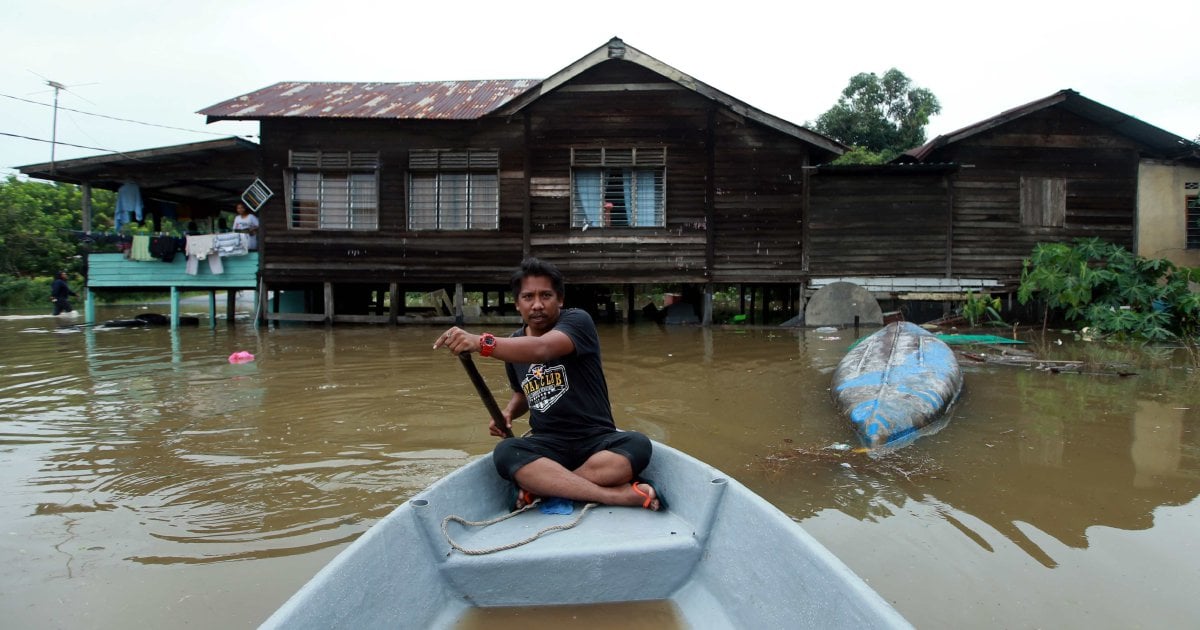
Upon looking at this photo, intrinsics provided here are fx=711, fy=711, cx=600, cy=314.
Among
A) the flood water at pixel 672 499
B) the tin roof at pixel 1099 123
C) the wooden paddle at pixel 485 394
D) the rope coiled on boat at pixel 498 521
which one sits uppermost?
the tin roof at pixel 1099 123

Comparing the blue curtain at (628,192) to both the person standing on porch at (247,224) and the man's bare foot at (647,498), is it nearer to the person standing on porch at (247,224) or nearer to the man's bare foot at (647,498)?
the person standing on porch at (247,224)

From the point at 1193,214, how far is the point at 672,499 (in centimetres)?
1478

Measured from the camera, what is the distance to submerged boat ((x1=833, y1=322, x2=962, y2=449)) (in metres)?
4.96

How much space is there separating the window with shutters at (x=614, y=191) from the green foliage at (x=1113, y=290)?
21.0 ft

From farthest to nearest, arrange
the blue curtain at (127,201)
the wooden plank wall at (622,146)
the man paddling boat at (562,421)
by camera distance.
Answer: the blue curtain at (127,201) < the wooden plank wall at (622,146) < the man paddling boat at (562,421)

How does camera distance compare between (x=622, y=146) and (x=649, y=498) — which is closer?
(x=649, y=498)

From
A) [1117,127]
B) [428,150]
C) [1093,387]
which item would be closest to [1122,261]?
[1117,127]

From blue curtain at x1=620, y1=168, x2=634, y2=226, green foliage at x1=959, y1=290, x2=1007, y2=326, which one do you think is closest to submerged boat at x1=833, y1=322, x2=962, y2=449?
green foliage at x1=959, y1=290, x2=1007, y2=326

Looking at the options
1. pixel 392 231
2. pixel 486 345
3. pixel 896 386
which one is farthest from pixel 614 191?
pixel 486 345

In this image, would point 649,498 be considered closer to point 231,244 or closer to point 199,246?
point 231,244

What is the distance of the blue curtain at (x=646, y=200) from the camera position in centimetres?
1287

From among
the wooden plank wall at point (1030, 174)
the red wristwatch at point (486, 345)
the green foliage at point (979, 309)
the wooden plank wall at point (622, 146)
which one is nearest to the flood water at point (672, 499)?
the red wristwatch at point (486, 345)

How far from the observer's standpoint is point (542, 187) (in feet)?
42.5

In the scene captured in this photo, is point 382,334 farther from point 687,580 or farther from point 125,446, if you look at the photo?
point 687,580
